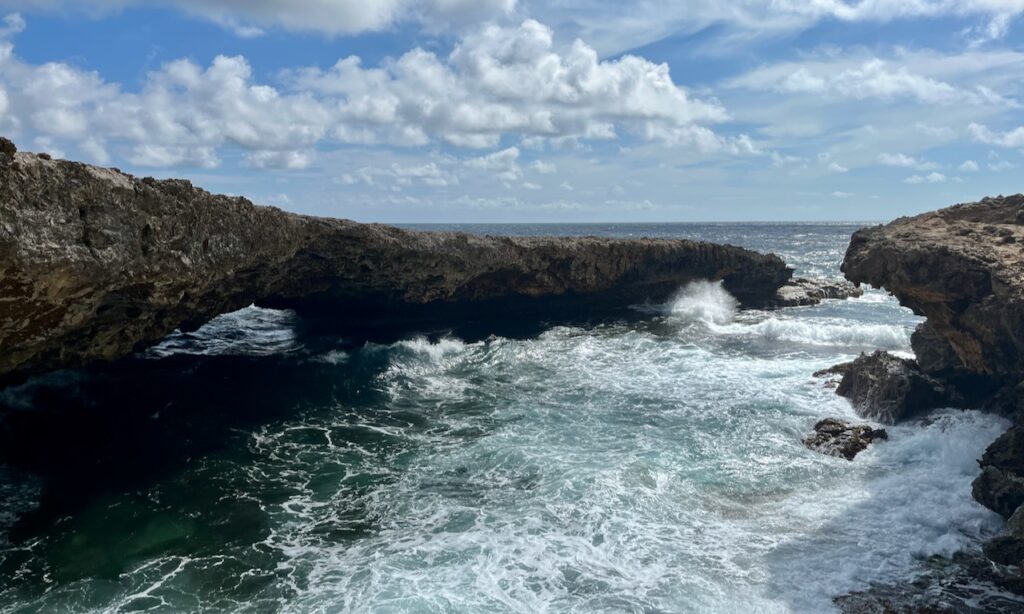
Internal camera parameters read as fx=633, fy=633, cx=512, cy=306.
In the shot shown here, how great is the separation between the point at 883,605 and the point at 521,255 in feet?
66.3

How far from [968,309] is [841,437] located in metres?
3.65

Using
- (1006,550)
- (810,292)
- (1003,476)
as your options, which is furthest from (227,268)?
(810,292)

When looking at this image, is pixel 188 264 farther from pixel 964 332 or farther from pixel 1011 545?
pixel 964 332

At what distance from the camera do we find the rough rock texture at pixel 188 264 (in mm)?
9695

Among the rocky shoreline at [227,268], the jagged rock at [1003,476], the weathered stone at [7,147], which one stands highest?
the weathered stone at [7,147]

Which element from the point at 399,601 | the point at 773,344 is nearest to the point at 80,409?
the point at 399,601

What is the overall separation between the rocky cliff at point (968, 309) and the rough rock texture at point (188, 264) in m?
13.8

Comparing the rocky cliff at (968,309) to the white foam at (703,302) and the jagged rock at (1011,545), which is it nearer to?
the jagged rock at (1011,545)

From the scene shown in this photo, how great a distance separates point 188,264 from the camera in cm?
1282

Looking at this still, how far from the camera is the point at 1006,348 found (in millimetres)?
12672

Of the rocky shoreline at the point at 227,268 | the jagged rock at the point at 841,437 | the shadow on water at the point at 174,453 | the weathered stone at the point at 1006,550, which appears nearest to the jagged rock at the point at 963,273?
the jagged rock at the point at 841,437

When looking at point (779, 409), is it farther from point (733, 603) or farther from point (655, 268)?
point (655, 268)

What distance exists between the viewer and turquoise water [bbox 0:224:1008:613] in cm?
872

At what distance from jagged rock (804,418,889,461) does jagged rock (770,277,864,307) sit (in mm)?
23484
